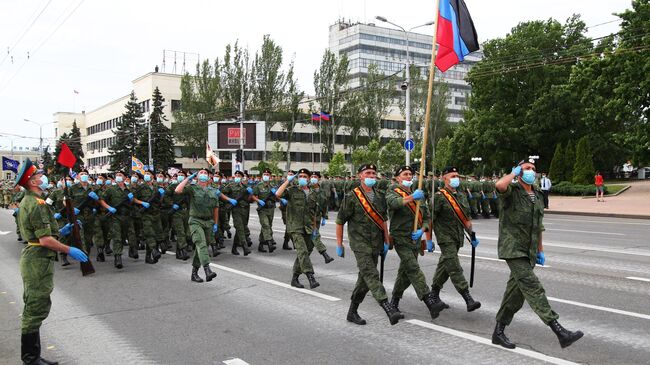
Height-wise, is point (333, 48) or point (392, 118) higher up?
point (333, 48)

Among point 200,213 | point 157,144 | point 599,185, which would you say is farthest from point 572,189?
point 157,144

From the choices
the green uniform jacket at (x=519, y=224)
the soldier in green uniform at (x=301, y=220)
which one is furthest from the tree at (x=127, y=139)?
the green uniform jacket at (x=519, y=224)

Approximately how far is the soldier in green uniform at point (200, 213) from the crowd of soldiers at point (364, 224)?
2 centimetres

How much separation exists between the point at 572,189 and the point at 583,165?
12.9 feet

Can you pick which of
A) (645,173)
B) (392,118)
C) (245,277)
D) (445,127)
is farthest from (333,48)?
(245,277)

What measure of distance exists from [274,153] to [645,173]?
42913mm

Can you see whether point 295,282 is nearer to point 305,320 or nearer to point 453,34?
point 305,320

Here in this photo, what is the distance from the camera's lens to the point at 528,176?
5441 mm

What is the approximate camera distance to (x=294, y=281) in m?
8.66

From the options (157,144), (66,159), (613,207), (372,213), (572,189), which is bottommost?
(613,207)

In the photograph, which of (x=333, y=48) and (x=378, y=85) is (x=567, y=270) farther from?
(x=333, y=48)

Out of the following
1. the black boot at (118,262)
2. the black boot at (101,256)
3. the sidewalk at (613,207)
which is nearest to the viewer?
the black boot at (118,262)

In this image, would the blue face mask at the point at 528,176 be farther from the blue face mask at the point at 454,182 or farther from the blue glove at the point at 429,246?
the blue glove at the point at 429,246

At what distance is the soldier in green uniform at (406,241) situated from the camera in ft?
21.0
